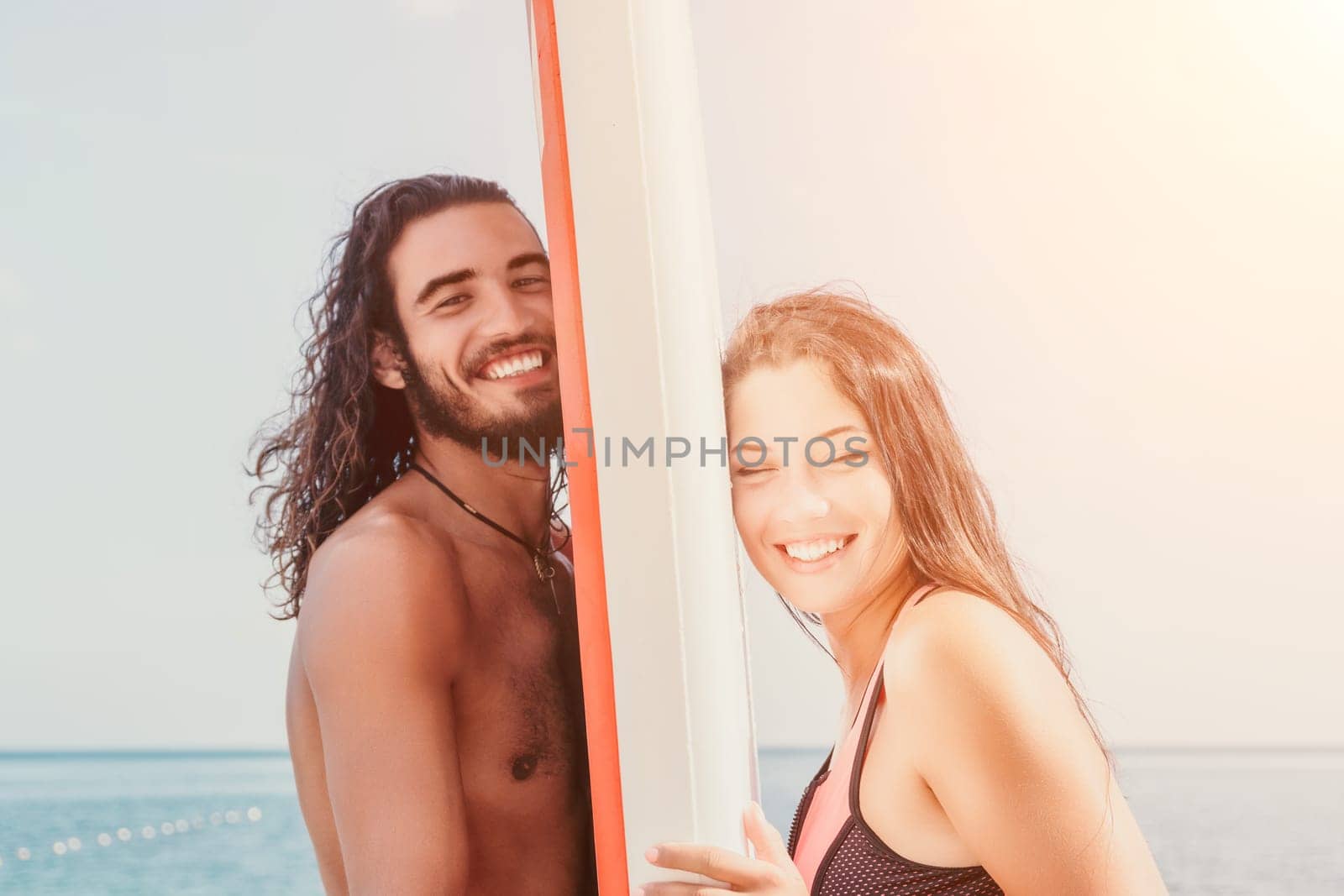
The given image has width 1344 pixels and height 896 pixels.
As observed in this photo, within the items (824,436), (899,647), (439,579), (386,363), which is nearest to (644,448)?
(824,436)

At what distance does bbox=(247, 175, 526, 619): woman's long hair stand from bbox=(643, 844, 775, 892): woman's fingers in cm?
68

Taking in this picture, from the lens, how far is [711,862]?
89 centimetres

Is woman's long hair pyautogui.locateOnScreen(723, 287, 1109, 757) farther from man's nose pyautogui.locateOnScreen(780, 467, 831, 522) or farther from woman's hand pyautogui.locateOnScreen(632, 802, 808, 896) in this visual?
woman's hand pyautogui.locateOnScreen(632, 802, 808, 896)

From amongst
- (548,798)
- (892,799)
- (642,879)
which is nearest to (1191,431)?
(892,799)

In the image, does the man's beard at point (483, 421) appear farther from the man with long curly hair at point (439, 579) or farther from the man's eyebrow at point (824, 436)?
the man's eyebrow at point (824, 436)

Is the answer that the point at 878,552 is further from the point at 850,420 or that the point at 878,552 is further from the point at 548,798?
the point at 548,798

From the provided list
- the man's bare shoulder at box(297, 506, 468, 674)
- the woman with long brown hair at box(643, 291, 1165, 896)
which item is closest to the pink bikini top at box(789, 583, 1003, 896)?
the woman with long brown hair at box(643, 291, 1165, 896)

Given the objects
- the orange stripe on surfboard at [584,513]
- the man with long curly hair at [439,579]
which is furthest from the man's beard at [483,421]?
the orange stripe on surfboard at [584,513]

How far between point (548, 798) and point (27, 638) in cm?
132

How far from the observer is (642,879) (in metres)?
0.91

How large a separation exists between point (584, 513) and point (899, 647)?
354mm

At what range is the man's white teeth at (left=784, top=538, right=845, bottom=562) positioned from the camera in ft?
3.33

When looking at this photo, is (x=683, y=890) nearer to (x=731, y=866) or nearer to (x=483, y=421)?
(x=731, y=866)

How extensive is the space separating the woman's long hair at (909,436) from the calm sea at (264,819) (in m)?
0.17
